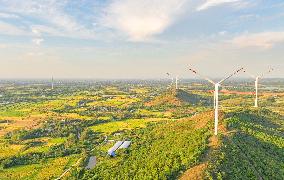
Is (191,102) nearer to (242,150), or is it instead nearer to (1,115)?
(1,115)

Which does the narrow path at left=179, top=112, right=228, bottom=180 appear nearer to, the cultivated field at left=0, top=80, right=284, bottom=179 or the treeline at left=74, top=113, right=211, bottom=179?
the cultivated field at left=0, top=80, right=284, bottom=179

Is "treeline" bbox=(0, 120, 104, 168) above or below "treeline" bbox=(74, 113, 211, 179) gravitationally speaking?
below

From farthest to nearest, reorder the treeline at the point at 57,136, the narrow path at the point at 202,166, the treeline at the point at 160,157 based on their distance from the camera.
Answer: the treeline at the point at 57,136, the treeline at the point at 160,157, the narrow path at the point at 202,166

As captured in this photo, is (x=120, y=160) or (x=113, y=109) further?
(x=113, y=109)

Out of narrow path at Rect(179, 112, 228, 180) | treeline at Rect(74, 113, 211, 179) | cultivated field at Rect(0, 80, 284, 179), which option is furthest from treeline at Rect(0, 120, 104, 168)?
narrow path at Rect(179, 112, 228, 180)

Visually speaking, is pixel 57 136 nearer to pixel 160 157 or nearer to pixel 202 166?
pixel 160 157

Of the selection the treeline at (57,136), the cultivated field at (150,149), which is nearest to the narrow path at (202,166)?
the cultivated field at (150,149)

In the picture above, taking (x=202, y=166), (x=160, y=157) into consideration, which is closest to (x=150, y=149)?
(x=160, y=157)

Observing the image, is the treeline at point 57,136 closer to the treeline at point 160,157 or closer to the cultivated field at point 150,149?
the cultivated field at point 150,149

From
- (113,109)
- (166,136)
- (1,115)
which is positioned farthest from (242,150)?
(1,115)

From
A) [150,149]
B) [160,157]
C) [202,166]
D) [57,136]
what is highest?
[202,166]

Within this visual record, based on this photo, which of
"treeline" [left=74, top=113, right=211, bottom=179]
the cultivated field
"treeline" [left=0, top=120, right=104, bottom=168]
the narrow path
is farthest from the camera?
"treeline" [left=0, top=120, right=104, bottom=168]
